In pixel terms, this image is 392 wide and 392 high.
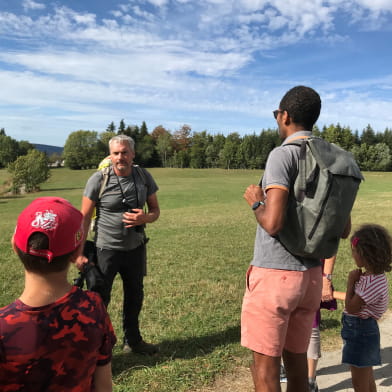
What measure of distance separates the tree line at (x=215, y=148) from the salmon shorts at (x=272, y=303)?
81.2 meters

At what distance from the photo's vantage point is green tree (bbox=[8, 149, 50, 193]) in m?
50.1

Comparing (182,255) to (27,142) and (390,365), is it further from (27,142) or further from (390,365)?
(27,142)

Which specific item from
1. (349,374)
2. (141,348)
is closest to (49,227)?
(141,348)

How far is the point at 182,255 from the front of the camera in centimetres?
979

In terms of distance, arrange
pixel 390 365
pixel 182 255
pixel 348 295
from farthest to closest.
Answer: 1. pixel 182 255
2. pixel 390 365
3. pixel 348 295

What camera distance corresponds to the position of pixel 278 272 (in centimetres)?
237

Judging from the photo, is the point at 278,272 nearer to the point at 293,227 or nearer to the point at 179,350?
the point at 293,227

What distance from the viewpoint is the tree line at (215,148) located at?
258ft

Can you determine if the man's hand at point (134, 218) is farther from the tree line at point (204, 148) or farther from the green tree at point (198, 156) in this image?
the green tree at point (198, 156)

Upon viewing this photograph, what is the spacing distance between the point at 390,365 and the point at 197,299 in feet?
9.88

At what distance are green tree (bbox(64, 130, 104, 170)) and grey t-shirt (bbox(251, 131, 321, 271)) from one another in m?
96.5

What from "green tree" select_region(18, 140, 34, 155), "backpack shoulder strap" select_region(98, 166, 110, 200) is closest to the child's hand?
"backpack shoulder strap" select_region(98, 166, 110, 200)

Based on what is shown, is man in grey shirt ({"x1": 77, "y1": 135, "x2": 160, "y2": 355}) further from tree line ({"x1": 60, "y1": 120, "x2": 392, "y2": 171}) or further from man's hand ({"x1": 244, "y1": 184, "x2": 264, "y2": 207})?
tree line ({"x1": 60, "y1": 120, "x2": 392, "y2": 171})

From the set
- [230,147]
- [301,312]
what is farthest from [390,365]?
[230,147]
